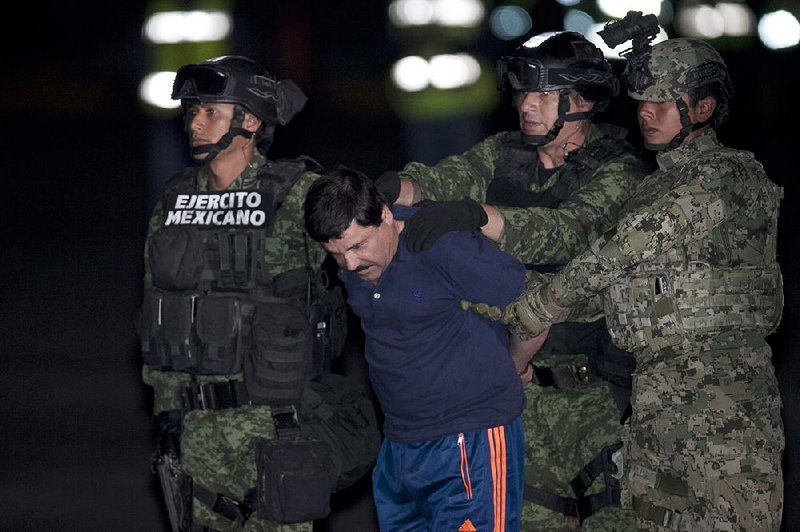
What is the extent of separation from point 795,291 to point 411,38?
455 inches

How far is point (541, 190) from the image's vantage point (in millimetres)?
6480

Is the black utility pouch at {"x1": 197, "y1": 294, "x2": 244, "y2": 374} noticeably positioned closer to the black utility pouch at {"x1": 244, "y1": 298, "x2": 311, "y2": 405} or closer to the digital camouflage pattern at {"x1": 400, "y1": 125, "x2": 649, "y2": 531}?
the black utility pouch at {"x1": 244, "y1": 298, "x2": 311, "y2": 405}

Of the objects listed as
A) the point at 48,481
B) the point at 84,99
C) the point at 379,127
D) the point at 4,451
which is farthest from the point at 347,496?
the point at 84,99

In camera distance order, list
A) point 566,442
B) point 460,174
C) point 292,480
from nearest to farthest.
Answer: point 292,480
point 566,442
point 460,174

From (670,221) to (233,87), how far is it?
222 centimetres

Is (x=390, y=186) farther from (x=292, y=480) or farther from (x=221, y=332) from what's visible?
(x=292, y=480)

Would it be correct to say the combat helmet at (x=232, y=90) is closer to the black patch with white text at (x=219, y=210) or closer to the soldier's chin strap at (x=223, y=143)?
the soldier's chin strap at (x=223, y=143)

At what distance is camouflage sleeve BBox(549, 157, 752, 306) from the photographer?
5.39 metres

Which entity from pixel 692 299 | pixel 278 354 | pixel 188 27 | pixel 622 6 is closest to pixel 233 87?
pixel 278 354

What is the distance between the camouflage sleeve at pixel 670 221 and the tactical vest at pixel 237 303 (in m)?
1.43

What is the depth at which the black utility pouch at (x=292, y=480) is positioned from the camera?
629 centimetres

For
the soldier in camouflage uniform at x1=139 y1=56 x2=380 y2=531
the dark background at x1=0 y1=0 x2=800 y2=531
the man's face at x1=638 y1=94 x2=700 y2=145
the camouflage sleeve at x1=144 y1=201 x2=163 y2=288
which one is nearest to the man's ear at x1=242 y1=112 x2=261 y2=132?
the soldier in camouflage uniform at x1=139 y1=56 x2=380 y2=531

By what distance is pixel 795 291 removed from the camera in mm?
13672

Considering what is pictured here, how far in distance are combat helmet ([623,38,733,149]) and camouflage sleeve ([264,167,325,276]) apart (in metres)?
1.52
